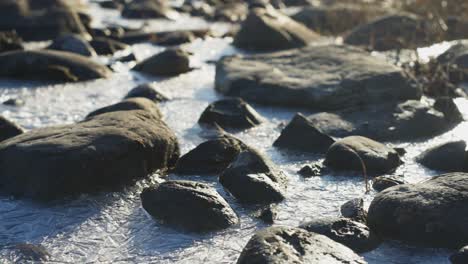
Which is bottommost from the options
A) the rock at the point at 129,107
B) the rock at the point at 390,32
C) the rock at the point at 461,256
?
the rock at the point at 390,32

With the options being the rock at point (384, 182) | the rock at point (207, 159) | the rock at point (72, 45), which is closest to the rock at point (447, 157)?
the rock at point (384, 182)

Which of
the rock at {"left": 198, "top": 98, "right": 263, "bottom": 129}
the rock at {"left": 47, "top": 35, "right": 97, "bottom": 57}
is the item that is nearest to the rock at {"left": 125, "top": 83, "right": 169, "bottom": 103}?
the rock at {"left": 198, "top": 98, "right": 263, "bottom": 129}

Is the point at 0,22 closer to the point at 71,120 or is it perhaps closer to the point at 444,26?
the point at 71,120

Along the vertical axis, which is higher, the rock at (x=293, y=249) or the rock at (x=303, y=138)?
the rock at (x=293, y=249)

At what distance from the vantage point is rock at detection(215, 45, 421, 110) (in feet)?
17.5

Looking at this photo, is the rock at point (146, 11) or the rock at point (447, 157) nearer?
the rock at point (447, 157)

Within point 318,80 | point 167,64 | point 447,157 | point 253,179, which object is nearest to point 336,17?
point 167,64

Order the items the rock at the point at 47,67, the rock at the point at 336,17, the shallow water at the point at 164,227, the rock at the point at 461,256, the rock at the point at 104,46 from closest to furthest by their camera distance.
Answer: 1. the rock at the point at 461,256
2. the shallow water at the point at 164,227
3. the rock at the point at 47,67
4. the rock at the point at 104,46
5. the rock at the point at 336,17

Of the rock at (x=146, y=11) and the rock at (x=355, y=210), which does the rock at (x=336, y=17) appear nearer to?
the rock at (x=146, y=11)

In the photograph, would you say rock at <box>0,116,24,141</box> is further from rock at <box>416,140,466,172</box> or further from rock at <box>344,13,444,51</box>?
rock at <box>344,13,444,51</box>

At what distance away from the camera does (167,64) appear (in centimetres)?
670

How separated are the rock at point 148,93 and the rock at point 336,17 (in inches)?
148

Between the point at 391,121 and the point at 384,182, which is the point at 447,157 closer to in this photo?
the point at 384,182

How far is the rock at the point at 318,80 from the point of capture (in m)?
5.33
